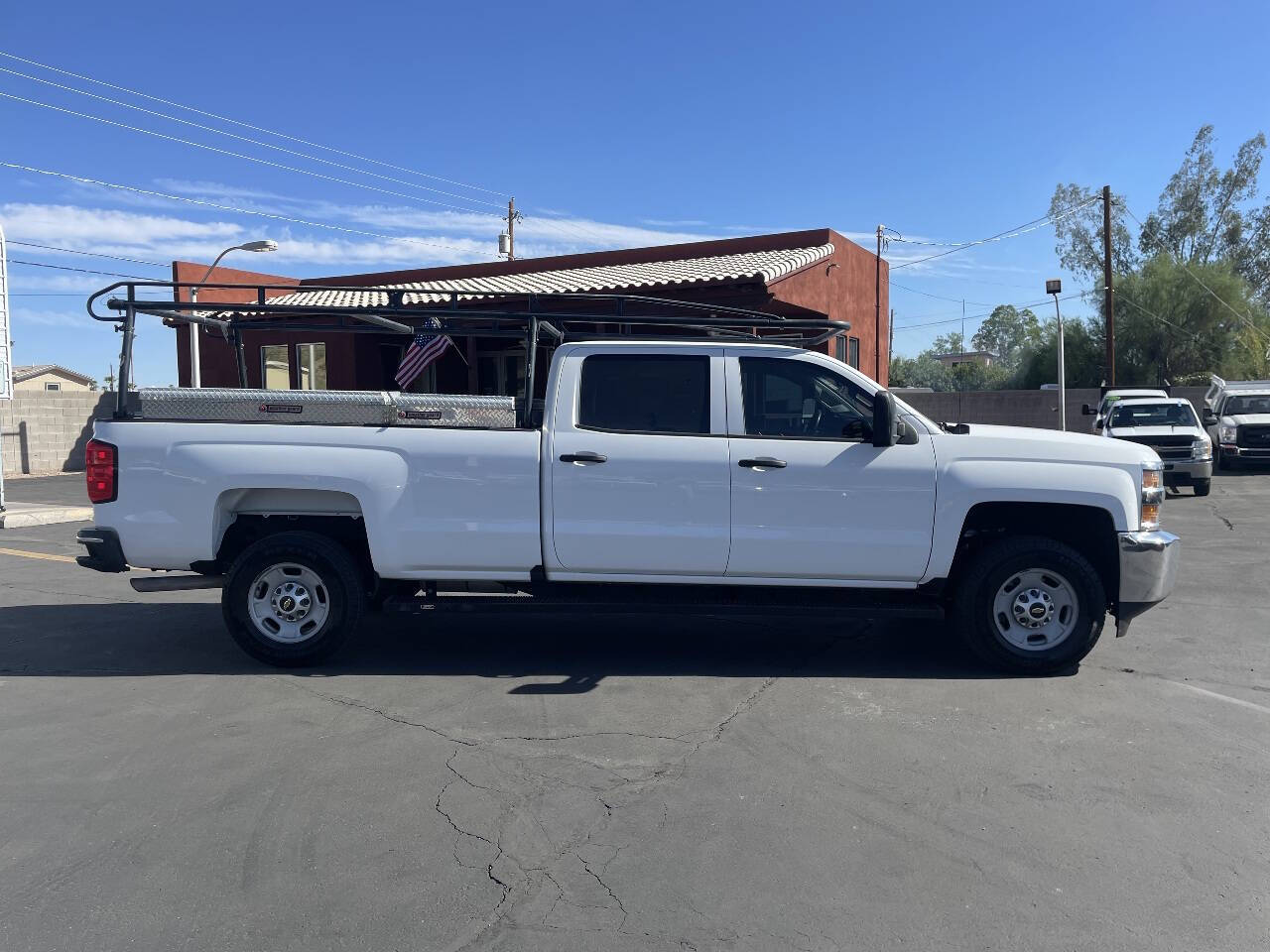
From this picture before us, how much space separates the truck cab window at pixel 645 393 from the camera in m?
6.32

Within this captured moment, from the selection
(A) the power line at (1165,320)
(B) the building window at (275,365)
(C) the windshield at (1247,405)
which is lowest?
(C) the windshield at (1247,405)

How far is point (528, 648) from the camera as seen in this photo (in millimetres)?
7000

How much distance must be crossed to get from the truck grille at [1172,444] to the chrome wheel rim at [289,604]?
15.2 metres

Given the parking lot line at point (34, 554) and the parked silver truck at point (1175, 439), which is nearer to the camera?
the parking lot line at point (34, 554)

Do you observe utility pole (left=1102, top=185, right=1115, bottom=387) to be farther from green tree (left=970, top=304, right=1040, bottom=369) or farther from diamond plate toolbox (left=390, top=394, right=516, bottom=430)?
green tree (left=970, top=304, right=1040, bottom=369)

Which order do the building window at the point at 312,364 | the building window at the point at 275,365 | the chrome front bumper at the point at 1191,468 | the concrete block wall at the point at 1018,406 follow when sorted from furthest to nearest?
the concrete block wall at the point at 1018,406 < the building window at the point at 275,365 < the building window at the point at 312,364 < the chrome front bumper at the point at 1191,468

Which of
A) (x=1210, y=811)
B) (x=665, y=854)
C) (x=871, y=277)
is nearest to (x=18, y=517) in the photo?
(x=665, y=854)

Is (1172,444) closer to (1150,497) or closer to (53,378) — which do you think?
(1150,497)

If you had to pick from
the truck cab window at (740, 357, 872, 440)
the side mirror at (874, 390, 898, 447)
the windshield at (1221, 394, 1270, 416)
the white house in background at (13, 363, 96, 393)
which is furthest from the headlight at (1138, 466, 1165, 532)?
Answer: the white house in background at (13, 363, 96, 393)

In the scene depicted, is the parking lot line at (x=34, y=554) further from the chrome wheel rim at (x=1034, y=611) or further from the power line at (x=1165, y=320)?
the power line at (x=1165, y=320)

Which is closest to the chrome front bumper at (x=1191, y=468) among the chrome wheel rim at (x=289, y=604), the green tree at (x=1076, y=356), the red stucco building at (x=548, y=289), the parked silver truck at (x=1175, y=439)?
the parked silver truck at (x=1175, y=439)

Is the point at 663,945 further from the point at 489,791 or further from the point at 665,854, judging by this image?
the point at 489,791

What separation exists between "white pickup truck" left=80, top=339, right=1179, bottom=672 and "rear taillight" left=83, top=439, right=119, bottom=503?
0.01 meters

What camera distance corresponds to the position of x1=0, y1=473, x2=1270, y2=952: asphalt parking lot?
3.44 metres
